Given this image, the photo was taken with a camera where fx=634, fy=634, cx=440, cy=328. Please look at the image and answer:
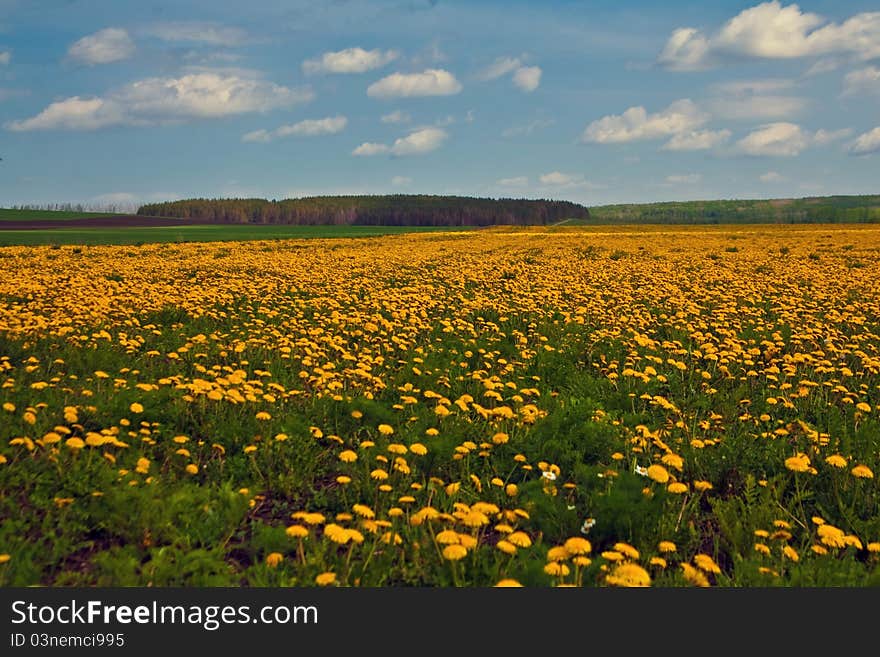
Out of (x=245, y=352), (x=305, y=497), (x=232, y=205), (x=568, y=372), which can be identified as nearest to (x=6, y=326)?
(x=245, y=352)

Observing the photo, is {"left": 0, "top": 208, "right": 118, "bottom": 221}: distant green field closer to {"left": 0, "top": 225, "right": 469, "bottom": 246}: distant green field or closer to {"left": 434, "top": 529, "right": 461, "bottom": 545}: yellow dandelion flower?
{"left": 0, "top": 225, "right": 469, "bottom": 246}: distant green field

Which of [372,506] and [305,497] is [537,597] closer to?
[372,506]

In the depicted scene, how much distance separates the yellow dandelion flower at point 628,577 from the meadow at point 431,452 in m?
0.02

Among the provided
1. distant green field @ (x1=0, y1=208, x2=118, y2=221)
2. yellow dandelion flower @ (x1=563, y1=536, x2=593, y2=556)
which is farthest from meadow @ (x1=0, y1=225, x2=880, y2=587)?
distant green field @ (x1=0, y1=208, x2=118, y2=221)

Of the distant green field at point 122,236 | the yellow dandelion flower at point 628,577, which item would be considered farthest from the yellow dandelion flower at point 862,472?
the distant green field at point 122,236

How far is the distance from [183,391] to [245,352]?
89.9 inches

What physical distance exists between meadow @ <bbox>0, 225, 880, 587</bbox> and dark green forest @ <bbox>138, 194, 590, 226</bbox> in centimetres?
13942

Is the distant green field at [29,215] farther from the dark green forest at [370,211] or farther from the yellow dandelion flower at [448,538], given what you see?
the yellow dandelion flower at [448,538]

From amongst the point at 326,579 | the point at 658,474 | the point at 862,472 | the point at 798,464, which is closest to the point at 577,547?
the point at 658,474

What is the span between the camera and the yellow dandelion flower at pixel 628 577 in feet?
10.5

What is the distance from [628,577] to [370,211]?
153042mm

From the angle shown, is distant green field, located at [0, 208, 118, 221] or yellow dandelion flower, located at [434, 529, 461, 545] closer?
yellow dandelion flower, located at [434, 529, 461, 545]

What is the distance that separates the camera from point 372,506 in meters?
4.46

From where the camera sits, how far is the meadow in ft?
11.8
